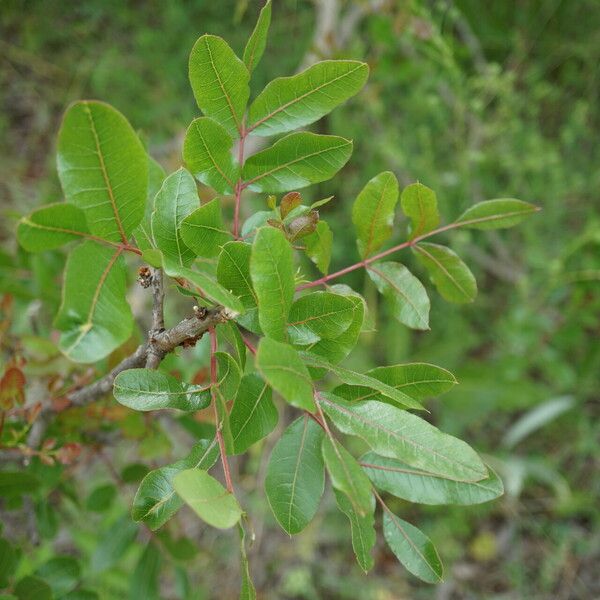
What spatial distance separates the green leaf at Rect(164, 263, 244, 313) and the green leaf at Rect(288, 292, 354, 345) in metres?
0.08

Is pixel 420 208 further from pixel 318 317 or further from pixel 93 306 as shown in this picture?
pixel 93 306

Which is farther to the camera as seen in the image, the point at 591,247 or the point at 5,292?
the point at 591,247

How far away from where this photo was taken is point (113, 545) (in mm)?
1044

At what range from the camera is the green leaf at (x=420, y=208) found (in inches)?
27.2

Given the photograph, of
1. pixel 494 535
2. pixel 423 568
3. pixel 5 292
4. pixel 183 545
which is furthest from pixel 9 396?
pixel 494 535

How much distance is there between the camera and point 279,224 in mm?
586

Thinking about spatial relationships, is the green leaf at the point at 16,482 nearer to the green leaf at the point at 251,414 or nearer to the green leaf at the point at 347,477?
the green leaf at the point at 251,414

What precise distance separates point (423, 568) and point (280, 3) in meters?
2.27

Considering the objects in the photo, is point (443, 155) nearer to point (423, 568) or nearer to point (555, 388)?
point (555, 388)

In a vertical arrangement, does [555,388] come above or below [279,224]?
below

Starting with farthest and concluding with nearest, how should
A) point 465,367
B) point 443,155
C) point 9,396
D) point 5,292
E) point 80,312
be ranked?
point 443,155, point 465,367, point 5,292, point 9,396, point 80,312

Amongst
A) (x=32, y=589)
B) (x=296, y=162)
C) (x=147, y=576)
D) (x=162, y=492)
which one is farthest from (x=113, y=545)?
(x=296, y=162)

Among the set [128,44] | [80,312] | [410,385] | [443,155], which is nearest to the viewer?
[80,312]

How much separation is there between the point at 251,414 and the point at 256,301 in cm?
11
